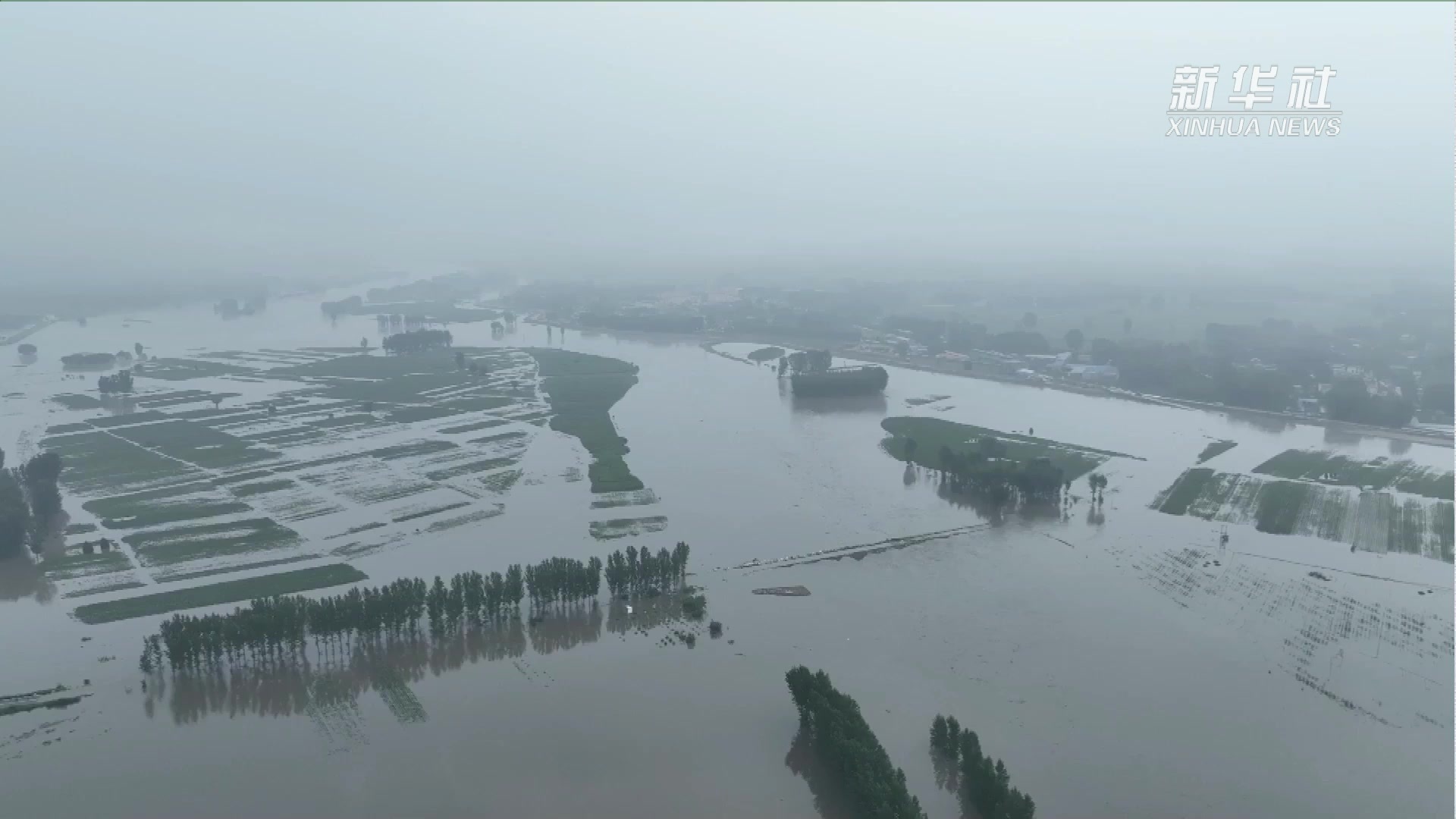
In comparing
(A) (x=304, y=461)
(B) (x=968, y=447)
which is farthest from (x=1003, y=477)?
(A) (x=304, y=461)

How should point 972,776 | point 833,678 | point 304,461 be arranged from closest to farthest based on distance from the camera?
point 972,776
point 833,678
point 304,461

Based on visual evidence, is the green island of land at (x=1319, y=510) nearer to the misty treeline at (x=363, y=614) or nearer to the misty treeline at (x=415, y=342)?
the misty treeline at (x=363, y=614)

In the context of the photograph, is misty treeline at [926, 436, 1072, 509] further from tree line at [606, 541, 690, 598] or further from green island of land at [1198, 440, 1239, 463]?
tree line at [606, 541, 690, 598]

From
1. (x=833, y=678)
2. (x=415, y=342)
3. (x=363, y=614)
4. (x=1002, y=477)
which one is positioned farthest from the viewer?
(x=415, y=342)

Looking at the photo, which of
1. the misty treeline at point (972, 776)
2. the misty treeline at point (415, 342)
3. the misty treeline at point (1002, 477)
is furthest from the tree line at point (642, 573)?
the misty treeline at point (415, 342)

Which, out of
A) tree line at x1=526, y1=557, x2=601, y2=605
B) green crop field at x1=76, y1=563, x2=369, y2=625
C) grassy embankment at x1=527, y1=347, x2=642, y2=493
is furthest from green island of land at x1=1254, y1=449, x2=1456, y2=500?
green crop field at x1=76, y1=563, x2=369, y2=625

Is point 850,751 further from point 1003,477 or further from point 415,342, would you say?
point 415,342

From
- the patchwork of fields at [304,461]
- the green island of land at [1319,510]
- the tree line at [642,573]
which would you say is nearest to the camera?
the tree line at [642,573]
